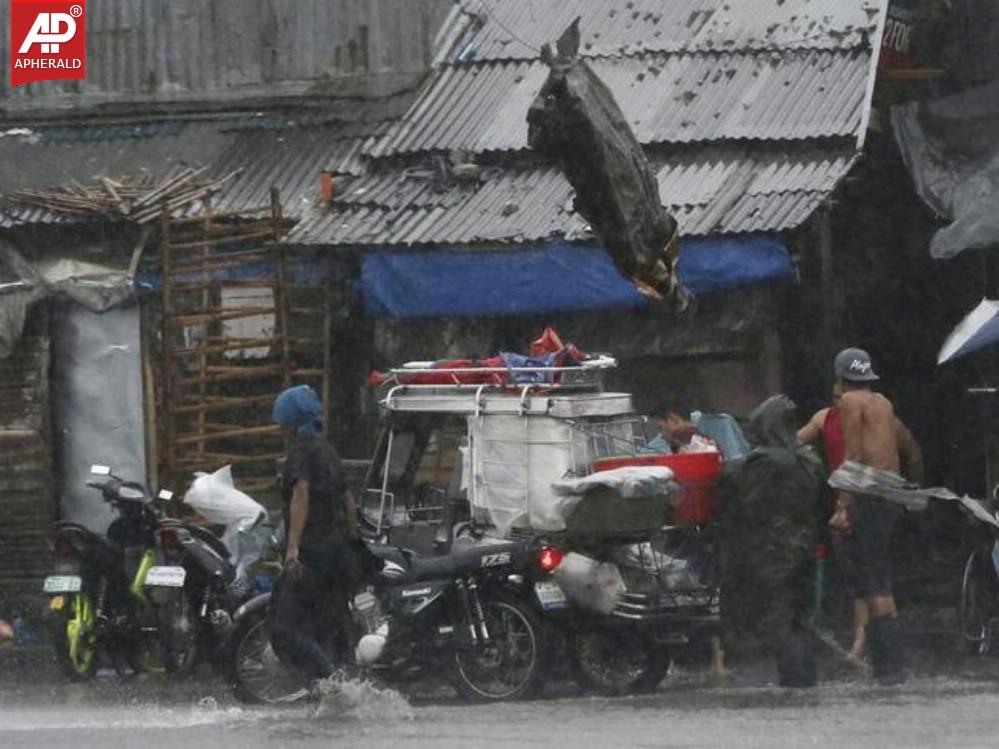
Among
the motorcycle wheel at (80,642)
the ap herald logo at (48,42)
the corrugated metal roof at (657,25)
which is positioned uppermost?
the ap herald logo at (48,42)

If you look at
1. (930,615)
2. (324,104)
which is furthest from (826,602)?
(324,104)

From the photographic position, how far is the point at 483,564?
1266cm

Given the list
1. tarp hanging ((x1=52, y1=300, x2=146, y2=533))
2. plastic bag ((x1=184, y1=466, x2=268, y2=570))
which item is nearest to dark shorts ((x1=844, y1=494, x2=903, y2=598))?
plastic bag ((x1=184, y1=466, x2=268, y2=570))

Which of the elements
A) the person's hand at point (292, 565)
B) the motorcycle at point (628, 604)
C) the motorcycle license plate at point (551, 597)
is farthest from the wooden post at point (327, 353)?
the person's hand at point (292, 565)

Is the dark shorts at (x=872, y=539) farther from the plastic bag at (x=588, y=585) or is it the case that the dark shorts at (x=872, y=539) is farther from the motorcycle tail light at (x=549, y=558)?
the motorcycle tail light at (x=549, y=558)

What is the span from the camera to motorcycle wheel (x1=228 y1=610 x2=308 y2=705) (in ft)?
42.7

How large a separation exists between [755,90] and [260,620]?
6.36 metres

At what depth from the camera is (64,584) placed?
1488 cm

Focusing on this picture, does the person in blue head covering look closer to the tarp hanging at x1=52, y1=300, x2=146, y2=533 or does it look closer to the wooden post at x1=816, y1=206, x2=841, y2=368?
the wooden post at x1=816, y1=206, x2=841, y2=368

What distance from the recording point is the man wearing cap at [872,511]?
43.4ft

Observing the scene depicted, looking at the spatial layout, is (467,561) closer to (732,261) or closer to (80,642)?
(80,642)

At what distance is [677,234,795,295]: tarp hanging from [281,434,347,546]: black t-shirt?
168 inches

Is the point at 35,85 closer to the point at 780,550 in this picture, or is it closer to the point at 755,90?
the point at 755,90

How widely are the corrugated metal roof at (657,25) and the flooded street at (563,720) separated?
5.75m
